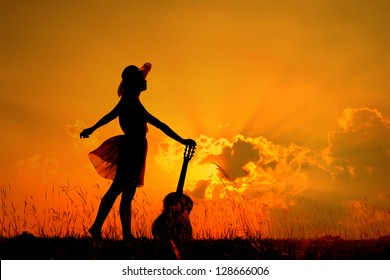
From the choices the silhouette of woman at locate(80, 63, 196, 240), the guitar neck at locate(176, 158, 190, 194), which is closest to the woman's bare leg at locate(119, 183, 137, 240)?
the silhouette of woman at locate(80, 63, 196, 240)

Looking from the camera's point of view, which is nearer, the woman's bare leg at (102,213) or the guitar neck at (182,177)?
the woman's bare leg at (102,213)

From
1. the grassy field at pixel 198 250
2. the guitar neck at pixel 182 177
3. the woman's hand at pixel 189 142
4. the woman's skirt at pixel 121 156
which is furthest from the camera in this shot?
the guitar neck at pixel 182 177

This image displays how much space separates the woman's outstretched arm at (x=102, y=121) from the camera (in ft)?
24.8

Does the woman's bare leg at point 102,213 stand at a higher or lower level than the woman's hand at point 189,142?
lower

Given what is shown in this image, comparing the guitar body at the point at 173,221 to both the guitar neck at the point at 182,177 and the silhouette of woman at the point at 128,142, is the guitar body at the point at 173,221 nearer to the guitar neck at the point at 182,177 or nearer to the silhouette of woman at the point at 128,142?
the guitar neck at the point at 182,177

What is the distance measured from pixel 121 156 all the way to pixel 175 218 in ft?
4.35

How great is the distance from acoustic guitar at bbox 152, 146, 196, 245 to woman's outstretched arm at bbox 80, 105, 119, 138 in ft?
4.03

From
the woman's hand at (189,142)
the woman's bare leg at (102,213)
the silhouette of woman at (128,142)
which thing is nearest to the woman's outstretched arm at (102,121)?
the silhouette of woman at (128,142)

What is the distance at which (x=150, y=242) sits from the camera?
7.42 meters

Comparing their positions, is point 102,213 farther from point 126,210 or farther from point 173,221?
point 173,221

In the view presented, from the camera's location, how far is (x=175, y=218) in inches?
317
